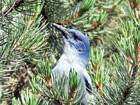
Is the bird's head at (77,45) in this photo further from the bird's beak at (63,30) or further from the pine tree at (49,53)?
the pine tree at (49,53)

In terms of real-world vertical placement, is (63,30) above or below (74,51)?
above

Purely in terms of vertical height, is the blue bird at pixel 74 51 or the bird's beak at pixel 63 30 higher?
the bird's beak at pixel 63 30

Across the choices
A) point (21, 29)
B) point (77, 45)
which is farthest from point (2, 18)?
point (77, 45)

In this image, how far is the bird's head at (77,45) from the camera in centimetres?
298

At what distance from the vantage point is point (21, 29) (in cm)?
207

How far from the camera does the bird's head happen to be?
9.78 ft

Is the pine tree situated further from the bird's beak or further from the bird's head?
the bird's head

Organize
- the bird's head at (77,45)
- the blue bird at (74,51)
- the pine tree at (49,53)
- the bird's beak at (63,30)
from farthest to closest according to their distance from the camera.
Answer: the bird's head at (77,45)
the blue bird at (74,51)
the bird's beak at (63,30)
the pine tree at (49,53)

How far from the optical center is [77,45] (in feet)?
10.7

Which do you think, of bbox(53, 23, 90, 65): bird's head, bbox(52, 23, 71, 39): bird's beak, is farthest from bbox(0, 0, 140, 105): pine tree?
bbox(53, 23, 90, 65): bird's head

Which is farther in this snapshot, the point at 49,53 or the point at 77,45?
the point at 77,45

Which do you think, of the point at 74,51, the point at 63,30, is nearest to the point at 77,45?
the point at 74,51

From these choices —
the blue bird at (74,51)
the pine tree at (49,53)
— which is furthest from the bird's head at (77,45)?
the pine tree at (49,53)

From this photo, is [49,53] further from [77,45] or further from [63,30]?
[77,45]
